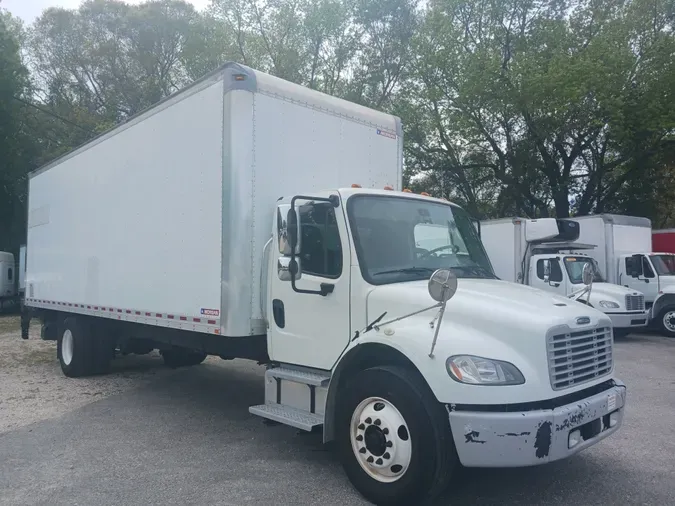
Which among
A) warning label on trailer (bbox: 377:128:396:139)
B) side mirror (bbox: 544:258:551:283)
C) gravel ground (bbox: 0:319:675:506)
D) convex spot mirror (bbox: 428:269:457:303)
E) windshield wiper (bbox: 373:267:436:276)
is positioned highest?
warning label on trailer (bbox: 377:128:396:139)

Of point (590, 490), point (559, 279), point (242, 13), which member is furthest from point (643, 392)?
point (242, 13)

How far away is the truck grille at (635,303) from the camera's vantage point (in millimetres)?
14688

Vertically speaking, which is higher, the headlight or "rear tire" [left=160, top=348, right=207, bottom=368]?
the headlight

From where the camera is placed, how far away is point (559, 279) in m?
15.2

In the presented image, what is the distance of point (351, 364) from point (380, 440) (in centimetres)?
69

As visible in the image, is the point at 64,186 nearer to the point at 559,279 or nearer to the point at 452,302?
the point at 452,302

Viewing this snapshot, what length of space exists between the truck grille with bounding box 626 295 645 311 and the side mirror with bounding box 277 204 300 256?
39.5 ft

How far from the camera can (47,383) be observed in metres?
9.67

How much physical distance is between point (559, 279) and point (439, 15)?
1286 centimetres

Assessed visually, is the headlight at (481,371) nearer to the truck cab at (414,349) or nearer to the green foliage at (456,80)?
the truck cab at (414,349)

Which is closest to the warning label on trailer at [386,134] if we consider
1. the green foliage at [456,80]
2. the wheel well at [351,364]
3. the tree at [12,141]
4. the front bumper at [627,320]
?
the wheel well at [351,364]

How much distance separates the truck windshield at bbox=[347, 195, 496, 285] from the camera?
5.11m

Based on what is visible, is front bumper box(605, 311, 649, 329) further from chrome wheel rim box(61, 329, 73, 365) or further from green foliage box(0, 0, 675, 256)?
chrome wheel rim box(61, 329, 73, 365)

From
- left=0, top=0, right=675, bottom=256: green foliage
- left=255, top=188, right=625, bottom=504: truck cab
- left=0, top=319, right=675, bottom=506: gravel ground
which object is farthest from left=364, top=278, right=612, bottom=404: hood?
left=0, top=0, right=675, bottom=256: green foliage
